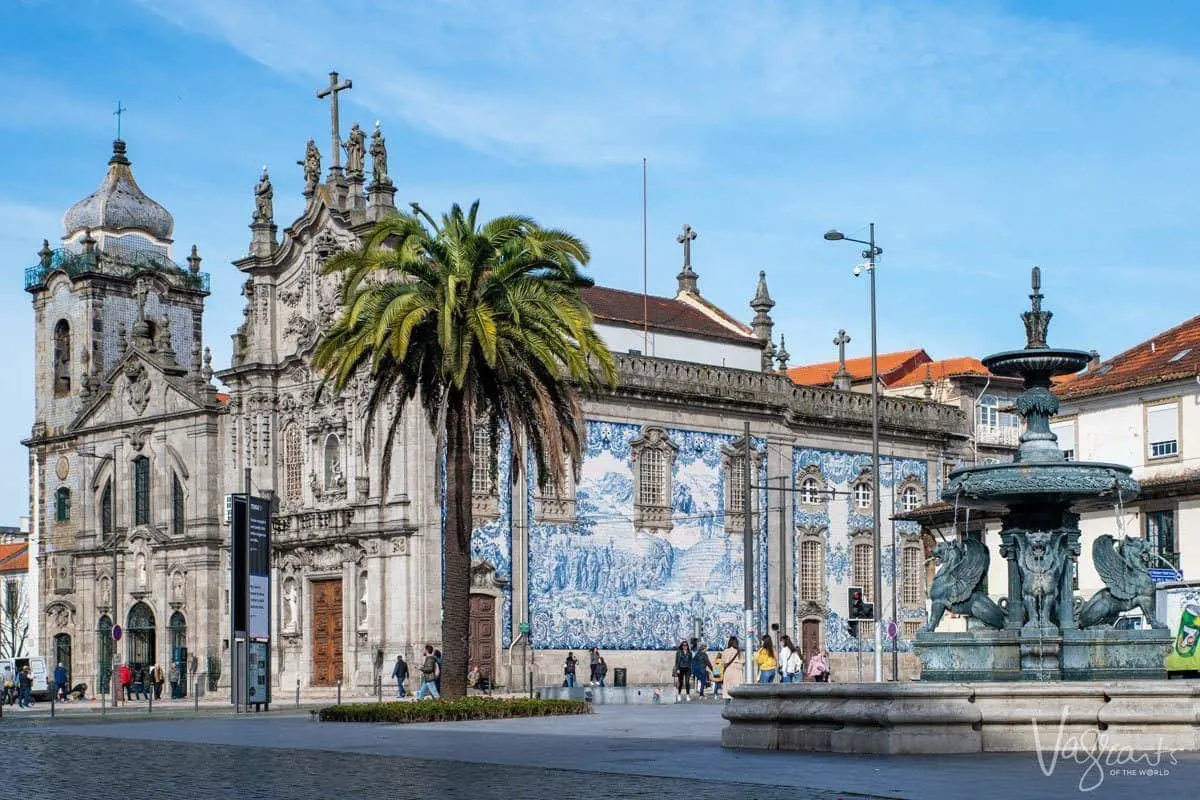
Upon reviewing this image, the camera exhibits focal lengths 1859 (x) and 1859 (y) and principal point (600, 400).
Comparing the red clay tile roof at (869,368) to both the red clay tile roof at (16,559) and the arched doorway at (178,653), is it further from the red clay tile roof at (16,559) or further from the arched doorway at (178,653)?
the red clay tile roof at (16,559)

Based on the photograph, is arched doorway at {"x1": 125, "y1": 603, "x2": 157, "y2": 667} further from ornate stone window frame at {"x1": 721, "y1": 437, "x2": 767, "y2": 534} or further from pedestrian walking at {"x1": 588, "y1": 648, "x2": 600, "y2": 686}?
ornate stone window frame at {"x1": 721, "y1": 437, "x2": 767, "y2": 534}

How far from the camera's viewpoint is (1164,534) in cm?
4112

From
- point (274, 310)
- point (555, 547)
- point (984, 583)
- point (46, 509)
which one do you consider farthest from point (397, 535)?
point (984, 583)

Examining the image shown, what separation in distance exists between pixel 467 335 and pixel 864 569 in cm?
2984

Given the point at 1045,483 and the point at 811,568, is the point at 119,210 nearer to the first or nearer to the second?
the point at 811,568

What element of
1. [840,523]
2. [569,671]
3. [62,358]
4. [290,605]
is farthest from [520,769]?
[62,358]

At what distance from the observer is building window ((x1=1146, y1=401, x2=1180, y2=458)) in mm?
42281

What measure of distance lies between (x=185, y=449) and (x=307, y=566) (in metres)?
8.62

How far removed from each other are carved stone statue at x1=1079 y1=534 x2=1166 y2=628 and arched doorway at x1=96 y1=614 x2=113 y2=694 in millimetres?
45896

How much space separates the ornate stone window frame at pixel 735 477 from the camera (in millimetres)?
56875

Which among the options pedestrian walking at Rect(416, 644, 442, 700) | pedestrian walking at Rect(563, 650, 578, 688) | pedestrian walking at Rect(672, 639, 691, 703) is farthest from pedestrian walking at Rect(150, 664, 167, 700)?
pedestrian walking at Rect(672, 639, 691, 703)

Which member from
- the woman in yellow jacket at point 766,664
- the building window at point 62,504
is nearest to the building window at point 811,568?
the woman in yellow jacket at point 766,664

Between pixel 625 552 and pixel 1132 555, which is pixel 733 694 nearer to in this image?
pixel 1132 555

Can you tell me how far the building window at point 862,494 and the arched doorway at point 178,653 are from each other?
22.1 m
